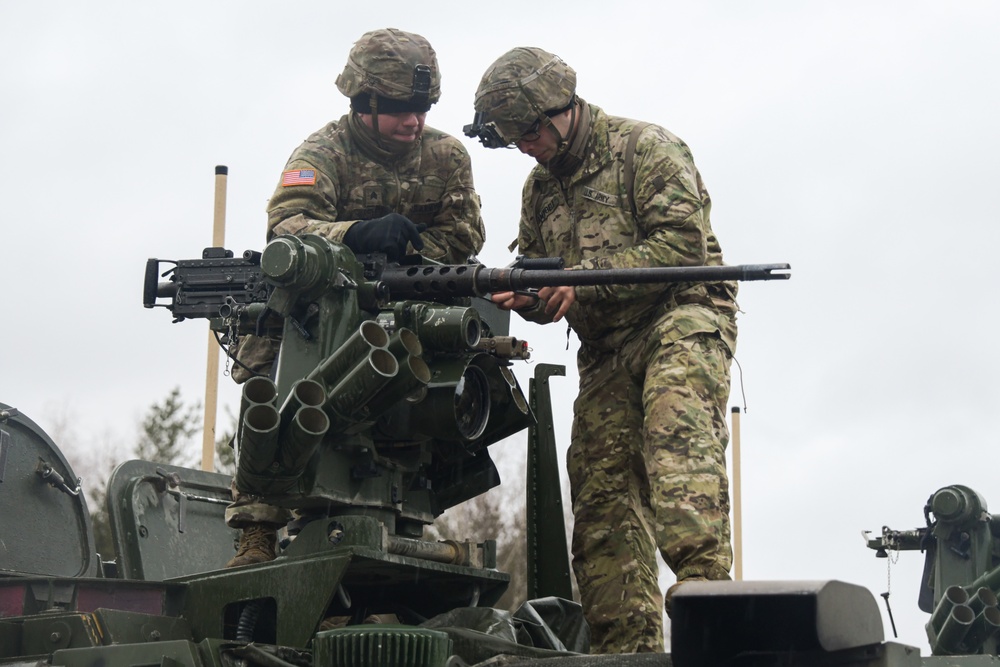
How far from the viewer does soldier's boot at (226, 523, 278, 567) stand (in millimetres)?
6512

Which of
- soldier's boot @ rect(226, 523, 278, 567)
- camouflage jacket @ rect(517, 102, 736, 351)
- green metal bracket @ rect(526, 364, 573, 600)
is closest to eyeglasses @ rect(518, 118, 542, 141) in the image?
camouflage jacket @ rect(517, 102, 736, 351)

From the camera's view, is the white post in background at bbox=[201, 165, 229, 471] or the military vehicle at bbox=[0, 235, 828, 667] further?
the white post in background at bbox=[201, 165, 229, 471]

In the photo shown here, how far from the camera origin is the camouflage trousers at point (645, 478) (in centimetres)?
602

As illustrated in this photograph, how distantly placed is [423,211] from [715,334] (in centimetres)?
190

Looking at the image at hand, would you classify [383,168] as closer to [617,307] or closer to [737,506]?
[617,307]

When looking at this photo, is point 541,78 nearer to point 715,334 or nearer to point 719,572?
point 715,334

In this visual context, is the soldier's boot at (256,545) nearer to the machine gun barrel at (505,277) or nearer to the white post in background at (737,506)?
the machine gun barrel at (505,277)

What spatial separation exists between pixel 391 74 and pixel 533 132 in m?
0.86

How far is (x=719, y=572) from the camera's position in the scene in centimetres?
590

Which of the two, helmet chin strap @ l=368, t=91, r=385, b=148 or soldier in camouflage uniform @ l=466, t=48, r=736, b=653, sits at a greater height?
helmet chin strap @ l=368, t=91, r=385, b=148

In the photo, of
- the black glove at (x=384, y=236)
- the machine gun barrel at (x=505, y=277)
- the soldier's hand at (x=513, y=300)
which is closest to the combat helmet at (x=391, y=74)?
the black glove at (x=384, y=236)

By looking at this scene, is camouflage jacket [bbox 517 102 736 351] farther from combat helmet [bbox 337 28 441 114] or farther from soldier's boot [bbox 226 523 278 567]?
soldier's boot [bbox 226 523 278 567]

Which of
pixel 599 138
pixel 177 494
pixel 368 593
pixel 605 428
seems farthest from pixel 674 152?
pixel 177 494

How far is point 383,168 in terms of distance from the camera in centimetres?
767
